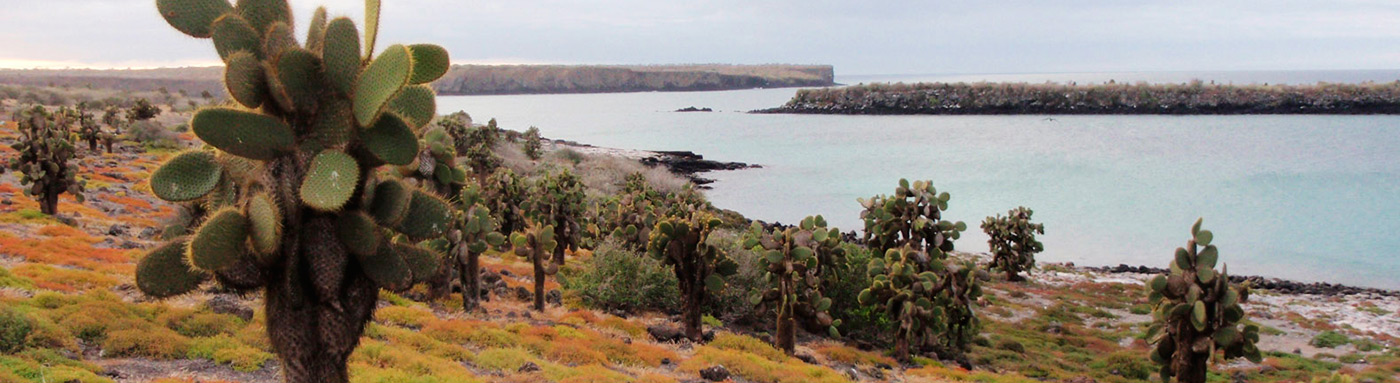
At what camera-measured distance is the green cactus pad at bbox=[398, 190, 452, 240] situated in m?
6.66

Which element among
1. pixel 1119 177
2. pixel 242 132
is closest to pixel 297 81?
pixel 242 132

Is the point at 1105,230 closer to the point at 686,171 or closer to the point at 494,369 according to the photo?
the point at 686,171

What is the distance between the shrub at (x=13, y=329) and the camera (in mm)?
9109

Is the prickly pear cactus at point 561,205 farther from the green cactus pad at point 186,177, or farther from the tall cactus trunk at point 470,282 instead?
the green cactus pad at point 186,177

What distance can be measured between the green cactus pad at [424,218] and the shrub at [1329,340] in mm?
20705

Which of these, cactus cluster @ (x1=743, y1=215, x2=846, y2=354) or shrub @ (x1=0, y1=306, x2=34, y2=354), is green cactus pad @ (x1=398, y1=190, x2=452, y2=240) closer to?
shrub @ (x1=0, y1=306, x2=34, y2=354)

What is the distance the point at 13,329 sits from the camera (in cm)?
932

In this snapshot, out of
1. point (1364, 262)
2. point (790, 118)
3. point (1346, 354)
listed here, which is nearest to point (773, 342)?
point (1346, 354)

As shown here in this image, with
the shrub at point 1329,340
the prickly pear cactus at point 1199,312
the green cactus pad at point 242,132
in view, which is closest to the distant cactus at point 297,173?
the green cactus pad at point 242,132

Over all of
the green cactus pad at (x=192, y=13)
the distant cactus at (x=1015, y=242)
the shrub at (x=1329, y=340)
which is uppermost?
the green cactus pad at (x=192, y=13)

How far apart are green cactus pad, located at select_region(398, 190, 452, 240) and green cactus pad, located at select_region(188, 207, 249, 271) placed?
3.78ft

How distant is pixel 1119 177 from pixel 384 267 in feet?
206

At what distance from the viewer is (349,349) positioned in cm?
635

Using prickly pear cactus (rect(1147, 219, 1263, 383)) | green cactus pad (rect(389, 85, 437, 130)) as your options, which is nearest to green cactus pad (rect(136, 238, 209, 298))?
green cactus pad (rect(389, 85, 437, 130))
